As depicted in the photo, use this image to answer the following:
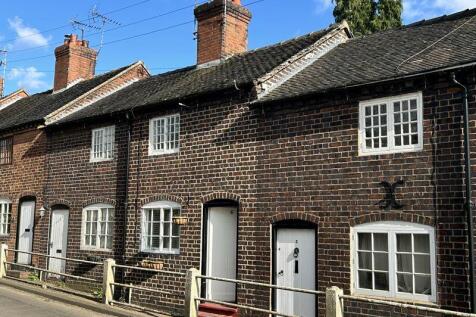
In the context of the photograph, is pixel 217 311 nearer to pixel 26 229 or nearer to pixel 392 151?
pixel 392 151

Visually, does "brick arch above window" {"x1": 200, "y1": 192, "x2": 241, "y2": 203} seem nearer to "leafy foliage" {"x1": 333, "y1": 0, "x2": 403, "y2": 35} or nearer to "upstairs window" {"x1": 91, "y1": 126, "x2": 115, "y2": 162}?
"upstairs window" {"x1": 91, "y1": 126, "x2": 115, "y2": 162}

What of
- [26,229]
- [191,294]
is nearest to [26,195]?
[26,229]

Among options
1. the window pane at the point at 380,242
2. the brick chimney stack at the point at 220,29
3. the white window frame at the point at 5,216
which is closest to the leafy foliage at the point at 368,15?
the brick chimney stack at the point at 220,29

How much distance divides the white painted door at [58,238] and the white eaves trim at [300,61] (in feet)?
27.3

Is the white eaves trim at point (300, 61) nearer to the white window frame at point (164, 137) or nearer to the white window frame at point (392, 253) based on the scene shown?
the white window frame at point (164, 137)

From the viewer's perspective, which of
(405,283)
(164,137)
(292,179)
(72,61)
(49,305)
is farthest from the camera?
(72,61)

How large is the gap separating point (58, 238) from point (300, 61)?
31.3ft

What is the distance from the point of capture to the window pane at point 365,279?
964 centimetres

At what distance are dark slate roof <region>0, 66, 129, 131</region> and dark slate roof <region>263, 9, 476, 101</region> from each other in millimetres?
10156

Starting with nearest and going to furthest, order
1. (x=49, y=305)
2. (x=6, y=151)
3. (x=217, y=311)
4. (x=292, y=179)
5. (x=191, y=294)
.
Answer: (x=217, y=311) < (x=191, y=294) < (x=292, y=179) < (x=49, y=305) < (x=6, y=151)

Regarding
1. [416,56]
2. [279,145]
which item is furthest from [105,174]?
[416,56]

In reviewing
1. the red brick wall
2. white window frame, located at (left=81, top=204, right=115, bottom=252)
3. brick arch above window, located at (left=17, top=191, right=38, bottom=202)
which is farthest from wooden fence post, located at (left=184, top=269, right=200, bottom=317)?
brick arch above window, located at (left=17, top=191, right=38, bottom=202)

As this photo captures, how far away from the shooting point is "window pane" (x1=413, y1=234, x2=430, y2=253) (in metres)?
9.03

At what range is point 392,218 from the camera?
369 inches
